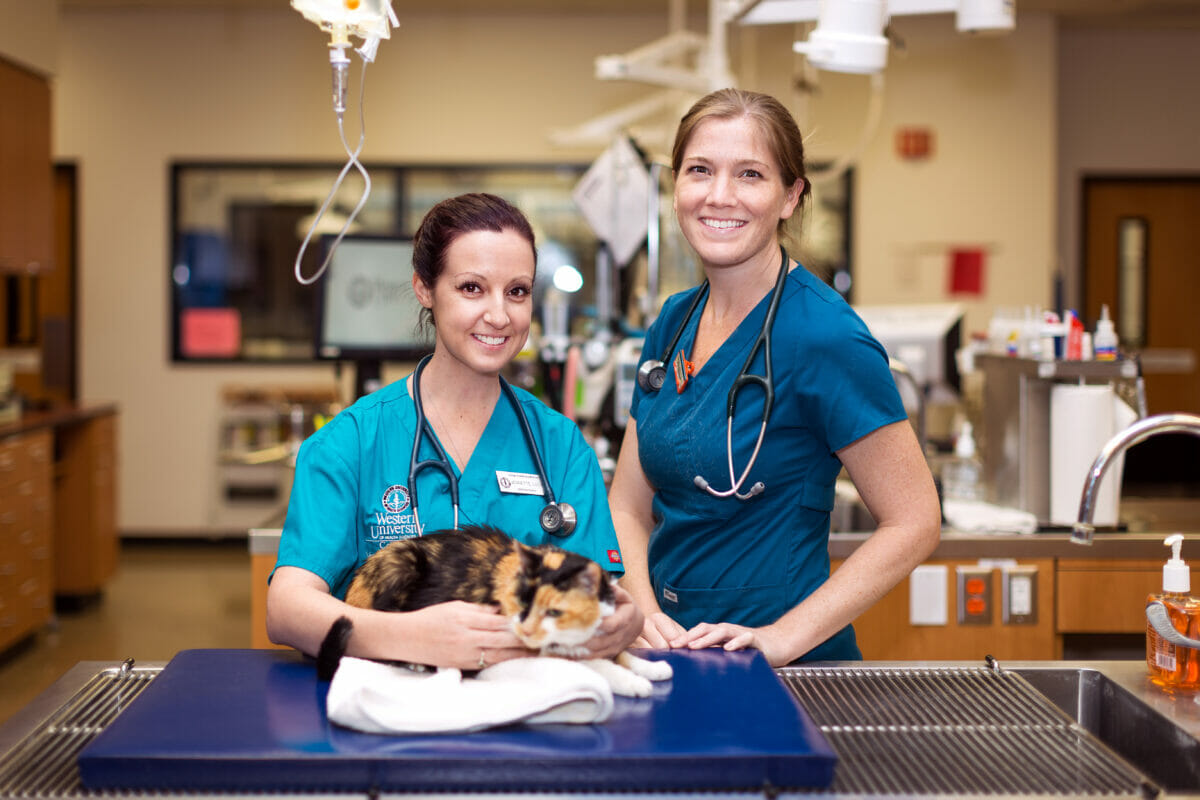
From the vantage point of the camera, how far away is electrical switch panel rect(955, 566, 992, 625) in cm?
235

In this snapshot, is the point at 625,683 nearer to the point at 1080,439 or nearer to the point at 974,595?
the point at 974,595

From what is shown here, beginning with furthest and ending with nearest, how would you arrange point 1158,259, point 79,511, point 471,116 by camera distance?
1. point 1158,259
2. point 471,116
3. point 79,511

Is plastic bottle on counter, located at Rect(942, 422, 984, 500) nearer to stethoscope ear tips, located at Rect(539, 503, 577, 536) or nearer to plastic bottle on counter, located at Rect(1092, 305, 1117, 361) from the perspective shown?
plastic bottle on counter, located at Rect(1092, 305, 1117, 361)

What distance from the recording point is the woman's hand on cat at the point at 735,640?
128cm

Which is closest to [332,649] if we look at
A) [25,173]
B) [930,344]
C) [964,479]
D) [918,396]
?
[918,396]

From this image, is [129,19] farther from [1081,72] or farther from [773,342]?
[773,342]

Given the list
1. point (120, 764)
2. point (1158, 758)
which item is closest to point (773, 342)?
point (1158, 758)

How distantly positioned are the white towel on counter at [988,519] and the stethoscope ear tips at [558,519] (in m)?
1.37

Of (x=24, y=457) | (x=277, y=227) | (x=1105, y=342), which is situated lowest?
(x=24, y=457)

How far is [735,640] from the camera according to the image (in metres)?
1.27

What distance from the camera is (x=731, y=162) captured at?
145 cm

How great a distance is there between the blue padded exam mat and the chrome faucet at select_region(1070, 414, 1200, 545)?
1.46ft

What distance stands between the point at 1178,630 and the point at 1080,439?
1.18m

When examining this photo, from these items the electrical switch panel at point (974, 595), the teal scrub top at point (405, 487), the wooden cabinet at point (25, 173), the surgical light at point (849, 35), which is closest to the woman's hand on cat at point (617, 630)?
the teal scrub top at point (405, 487)
